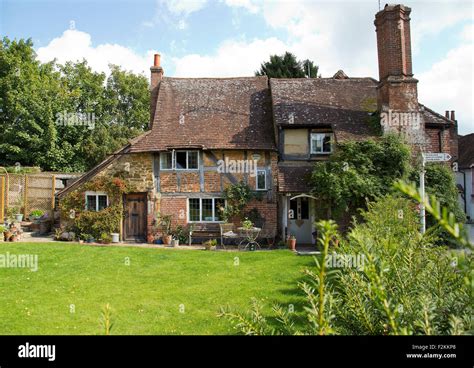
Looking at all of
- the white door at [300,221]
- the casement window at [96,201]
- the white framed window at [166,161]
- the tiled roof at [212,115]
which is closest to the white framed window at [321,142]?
the tiled roof at [212,115]

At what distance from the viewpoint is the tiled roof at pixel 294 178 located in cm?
1647

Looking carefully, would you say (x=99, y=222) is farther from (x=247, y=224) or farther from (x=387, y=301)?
(x=387, y=301)

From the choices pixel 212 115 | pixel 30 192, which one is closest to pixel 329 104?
pixel 212 115

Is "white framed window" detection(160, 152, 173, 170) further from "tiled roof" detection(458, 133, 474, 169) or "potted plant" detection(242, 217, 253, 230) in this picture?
"tiled roof" detection(458, 133, 474, 169)

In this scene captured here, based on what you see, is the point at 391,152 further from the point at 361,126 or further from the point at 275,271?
the point at 275,271

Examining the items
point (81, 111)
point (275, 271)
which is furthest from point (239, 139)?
point (81, 111)

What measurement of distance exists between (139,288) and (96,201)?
10.6 meters

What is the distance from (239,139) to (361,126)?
6199 mm

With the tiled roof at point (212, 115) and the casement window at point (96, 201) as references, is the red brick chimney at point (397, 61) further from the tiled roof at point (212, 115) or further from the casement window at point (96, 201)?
the casement window at point (96, 201)

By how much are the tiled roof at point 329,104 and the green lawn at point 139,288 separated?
704 centimetres

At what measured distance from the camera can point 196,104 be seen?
19.9m

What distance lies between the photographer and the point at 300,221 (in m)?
17.8

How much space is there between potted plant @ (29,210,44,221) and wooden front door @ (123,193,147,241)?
5929 mm

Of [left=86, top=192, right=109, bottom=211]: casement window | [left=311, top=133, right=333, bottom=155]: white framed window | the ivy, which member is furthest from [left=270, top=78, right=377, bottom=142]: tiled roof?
[left=86, top=192, right=109, bottom=211]: casement window
